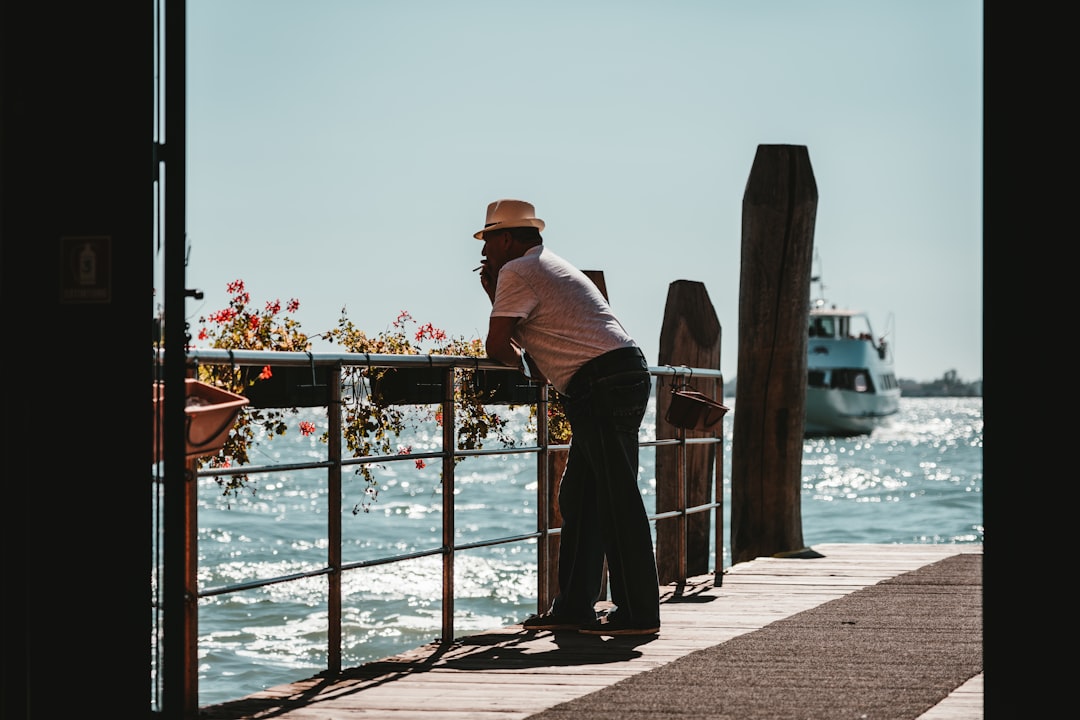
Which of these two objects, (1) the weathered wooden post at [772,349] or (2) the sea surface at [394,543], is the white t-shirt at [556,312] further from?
(1) the weathered wooden post at [772,349]

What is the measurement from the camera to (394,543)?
20.1 meters

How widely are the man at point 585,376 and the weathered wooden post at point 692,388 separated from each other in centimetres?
207

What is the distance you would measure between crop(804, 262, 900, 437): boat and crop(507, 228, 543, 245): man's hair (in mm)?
48487

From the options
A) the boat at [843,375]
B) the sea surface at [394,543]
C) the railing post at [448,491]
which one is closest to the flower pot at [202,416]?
the sea surface at [394,543]

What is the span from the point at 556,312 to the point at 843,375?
5315 cm

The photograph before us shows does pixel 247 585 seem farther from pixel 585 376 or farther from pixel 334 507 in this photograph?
pixel 585 376

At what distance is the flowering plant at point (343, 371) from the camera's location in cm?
404

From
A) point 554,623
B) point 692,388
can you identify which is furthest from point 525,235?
point 692,388

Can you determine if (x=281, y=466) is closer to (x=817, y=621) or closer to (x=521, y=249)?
(x=521, y=249)
